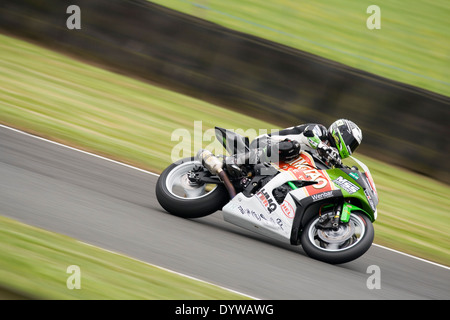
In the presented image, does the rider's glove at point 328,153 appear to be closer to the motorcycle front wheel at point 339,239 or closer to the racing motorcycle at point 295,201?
the racing motorcycle at point 295,201

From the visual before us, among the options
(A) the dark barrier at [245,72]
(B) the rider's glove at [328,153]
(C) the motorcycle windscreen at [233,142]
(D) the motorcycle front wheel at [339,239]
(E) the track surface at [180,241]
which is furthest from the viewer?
(A) the dark barrier at [245,72]

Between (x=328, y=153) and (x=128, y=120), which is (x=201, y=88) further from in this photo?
(x=328, y=153)

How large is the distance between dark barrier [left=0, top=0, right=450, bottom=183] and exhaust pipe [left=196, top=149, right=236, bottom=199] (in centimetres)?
503

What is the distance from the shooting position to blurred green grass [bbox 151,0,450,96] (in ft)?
46.7

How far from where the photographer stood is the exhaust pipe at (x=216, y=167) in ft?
23.7

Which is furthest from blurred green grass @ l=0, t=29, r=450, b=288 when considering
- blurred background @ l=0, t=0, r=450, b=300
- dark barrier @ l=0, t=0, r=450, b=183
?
dark barrier @ l=0, t=0, r=450, b=183

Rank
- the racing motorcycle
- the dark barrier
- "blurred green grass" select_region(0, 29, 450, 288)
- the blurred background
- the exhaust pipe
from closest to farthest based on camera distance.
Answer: the racing motorcycle < the exhaust pipe < "blurred green grass" select_region(0, 29, 450, 288) < the blurred background < the dark barrier

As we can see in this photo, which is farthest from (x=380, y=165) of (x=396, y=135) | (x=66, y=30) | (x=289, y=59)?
(x=66, y=30)

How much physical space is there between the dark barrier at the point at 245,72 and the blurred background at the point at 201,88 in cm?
2

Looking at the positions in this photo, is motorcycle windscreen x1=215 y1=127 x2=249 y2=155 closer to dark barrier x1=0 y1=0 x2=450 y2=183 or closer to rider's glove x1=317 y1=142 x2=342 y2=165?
rider's glove x1=317 y1=142 x2=342 y2=165

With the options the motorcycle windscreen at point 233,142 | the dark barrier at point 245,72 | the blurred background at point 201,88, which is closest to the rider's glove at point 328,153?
the motorcycle windscreen at point 233,142

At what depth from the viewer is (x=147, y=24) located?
41.8 ft

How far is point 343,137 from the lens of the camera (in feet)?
23.4
